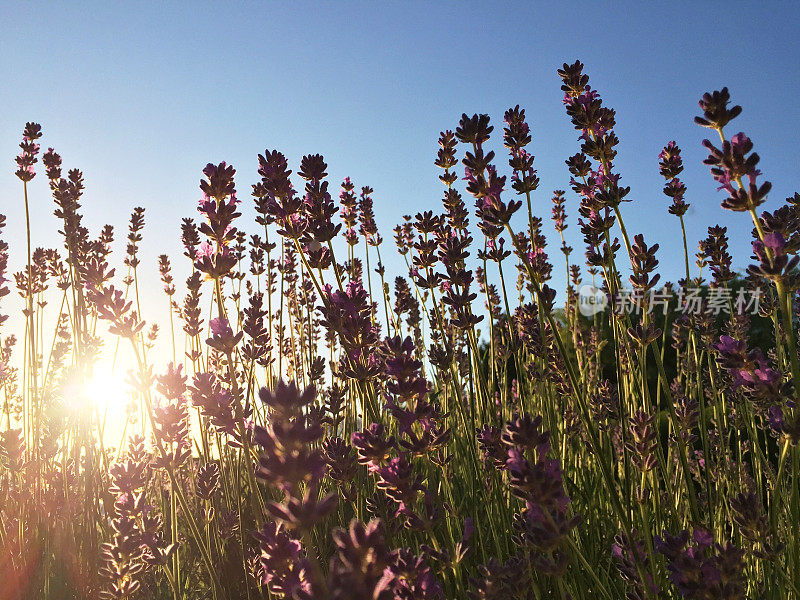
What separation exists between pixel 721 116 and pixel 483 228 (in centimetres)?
103

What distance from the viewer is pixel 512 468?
123 centimetres

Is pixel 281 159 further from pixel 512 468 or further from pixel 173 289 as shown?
pixel 173 289

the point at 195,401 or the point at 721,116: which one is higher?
the point at 721,116

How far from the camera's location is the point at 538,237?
3.56 metres

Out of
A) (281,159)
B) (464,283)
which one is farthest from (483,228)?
(281,159)

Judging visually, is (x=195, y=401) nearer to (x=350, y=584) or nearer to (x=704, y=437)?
(x=350, y=584)

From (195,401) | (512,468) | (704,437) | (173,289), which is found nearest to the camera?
(512,468)

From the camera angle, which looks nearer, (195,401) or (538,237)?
(195,401)

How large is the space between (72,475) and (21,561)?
166 cm

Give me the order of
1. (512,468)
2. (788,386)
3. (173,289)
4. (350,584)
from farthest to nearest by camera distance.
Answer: (173,289) < (788,386) < (512,468) < (350,584)

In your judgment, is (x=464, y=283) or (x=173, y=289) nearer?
(x=464, y=283)

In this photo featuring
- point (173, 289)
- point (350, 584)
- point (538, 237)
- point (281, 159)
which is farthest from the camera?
point (173, 289)

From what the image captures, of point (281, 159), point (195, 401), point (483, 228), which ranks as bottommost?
point (195, 401)

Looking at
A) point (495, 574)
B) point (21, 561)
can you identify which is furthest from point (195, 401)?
point (21, 561)
